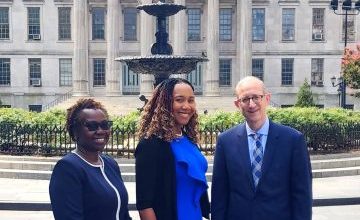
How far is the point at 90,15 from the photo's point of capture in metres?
46.4

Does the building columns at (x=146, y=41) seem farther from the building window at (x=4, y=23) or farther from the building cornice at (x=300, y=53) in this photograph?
the building window at (x=4, y=23)

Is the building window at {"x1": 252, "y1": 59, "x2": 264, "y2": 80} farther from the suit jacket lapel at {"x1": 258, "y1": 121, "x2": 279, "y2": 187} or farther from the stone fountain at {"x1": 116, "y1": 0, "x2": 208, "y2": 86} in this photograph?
the suit jacket lapel at {"x1": 258, "y1": 121, "x2": 279, "y2": 187}

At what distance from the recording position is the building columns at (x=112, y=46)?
4291 centimetres

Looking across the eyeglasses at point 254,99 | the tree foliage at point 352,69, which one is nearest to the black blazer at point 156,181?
the eyeglasses at point 254,99

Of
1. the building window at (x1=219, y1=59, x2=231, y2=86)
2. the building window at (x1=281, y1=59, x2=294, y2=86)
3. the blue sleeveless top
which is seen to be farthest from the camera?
the building window at (x1=281, y1=59, x2=294, y2=86)

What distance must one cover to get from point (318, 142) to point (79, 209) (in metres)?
13.8

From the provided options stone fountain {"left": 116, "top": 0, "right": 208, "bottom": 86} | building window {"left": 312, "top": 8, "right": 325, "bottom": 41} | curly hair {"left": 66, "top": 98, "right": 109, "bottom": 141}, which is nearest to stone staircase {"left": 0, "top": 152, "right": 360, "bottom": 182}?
stone fountain {"left": 116, "top": 0, "right": 208, "bottom": 86}

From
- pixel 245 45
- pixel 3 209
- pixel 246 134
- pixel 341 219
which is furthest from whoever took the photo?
pixel 245 45

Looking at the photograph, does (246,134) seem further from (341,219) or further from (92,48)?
(92,48)

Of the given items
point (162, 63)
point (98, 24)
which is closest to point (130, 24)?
point (98, 24)

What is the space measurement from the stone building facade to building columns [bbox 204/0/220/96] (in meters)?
0.42

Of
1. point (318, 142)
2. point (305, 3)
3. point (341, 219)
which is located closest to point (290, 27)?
point (305, 3)

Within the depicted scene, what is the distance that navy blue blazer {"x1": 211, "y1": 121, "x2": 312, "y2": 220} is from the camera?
15.7 feet

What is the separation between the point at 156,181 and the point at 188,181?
0.95 ft
